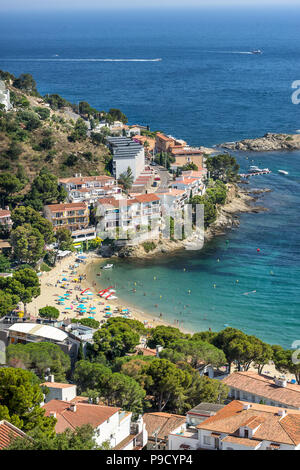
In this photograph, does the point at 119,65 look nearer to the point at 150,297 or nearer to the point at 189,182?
the point at 189,182

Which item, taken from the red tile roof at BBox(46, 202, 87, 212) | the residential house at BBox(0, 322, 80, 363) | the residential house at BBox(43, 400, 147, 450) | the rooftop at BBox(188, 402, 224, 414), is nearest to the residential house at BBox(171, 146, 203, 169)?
the red tile roof at BBox(46, 202, 87, 212)

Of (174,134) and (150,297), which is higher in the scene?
(174,134)

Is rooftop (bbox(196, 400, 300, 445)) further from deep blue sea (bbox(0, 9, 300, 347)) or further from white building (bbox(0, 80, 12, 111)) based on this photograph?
white building (bbox(0, 80, 12, 111))

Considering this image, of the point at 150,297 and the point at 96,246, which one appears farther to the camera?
the point at 96,246

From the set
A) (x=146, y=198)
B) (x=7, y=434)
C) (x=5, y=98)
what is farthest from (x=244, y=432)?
(x=5, y=98)

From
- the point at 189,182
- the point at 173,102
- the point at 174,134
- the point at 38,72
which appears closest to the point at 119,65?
the point at 38,72
